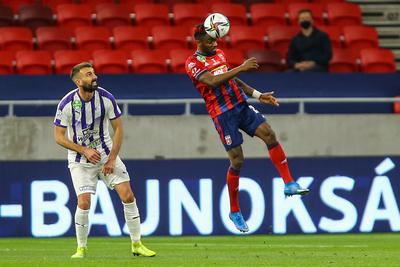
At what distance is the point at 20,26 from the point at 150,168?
15.5 feet

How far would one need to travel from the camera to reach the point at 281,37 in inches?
809

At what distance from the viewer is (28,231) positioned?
1739 cm

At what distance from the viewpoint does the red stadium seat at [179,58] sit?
19.7m

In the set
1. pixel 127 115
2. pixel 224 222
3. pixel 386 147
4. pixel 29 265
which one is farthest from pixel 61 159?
pixel 29 265

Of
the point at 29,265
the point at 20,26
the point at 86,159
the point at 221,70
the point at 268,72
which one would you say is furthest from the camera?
the point at 20,26

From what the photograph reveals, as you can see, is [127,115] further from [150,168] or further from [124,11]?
[124,11]

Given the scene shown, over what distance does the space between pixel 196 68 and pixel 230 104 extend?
1.88 feet

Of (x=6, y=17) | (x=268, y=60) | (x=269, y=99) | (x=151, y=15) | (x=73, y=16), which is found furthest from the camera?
(x=151, y=15)

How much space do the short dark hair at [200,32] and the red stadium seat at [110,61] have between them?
21.5 ft

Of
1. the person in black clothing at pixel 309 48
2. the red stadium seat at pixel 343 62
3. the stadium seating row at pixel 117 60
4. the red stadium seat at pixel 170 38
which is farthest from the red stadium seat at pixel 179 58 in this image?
the red stadium seat at pixel 343 62

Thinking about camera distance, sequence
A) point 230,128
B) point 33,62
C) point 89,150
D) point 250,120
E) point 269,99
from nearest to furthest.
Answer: point 89,150
point 269,99
point 250,120
point 230,128
point 33,62

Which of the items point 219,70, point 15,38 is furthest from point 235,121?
point 15,38

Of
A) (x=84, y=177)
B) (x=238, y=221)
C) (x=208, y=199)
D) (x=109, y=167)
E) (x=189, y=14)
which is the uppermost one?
(x=189, y=14)

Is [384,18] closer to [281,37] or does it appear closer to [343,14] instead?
[343,14]
